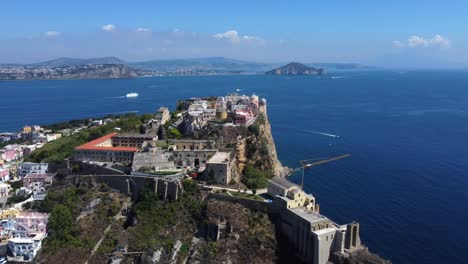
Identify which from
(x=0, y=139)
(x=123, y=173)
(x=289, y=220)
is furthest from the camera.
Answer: (x=0, y=139)

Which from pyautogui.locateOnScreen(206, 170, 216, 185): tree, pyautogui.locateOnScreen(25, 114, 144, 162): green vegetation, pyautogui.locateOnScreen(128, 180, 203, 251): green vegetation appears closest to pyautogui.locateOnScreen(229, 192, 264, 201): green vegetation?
pyautogui.locateOnScreen(206, 170, 216, 185): tree

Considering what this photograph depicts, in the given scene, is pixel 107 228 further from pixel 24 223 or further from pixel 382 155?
pixel 382 155

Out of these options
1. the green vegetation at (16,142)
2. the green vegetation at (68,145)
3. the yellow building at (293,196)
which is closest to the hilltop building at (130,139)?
the green vegetation at (68,145)

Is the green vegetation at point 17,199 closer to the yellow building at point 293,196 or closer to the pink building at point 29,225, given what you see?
the pink building at point 29,225

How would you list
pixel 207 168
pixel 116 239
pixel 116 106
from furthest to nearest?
pixel 116 106, pixel 207 168, pixel 116 239

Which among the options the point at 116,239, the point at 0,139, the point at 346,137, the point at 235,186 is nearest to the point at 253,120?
the point at 235,186

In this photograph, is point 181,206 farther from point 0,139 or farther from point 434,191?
point 0,139
